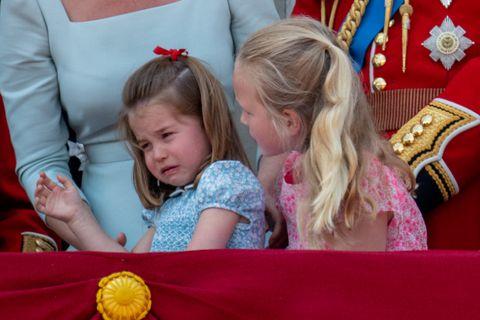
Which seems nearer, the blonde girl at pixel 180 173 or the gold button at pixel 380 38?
the blonde girl at pixel 180 173

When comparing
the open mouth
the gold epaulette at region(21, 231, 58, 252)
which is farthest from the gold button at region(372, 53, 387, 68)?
the gold epaulette at region(21, 231, 58, 252)

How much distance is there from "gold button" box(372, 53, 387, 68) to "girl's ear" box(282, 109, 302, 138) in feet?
1.12

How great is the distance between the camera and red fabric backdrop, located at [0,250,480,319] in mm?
1850

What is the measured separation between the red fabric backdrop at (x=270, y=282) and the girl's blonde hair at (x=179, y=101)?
46cm

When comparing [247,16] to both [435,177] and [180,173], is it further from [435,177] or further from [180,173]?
[435,177]

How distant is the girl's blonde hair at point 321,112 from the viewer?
81.7 inches

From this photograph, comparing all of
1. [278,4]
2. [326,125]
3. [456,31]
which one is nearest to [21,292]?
[326,125]

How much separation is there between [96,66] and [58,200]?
370 mm

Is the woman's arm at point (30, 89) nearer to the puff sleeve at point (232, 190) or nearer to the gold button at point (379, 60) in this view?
the puff sleeve at point (232, 190)

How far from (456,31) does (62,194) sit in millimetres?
853

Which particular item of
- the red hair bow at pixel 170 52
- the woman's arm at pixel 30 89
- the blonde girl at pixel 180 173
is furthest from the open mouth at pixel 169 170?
the woman's arm at pixel 30 89

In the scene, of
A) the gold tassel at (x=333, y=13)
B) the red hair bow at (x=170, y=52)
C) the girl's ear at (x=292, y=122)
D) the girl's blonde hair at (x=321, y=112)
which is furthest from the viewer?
the gold tassel at (x=333, y=13)

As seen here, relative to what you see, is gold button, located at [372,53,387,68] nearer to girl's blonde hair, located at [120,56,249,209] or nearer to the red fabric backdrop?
girl's blonde hair, located at [120,56,249,209]

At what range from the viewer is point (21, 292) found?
1841 millimetres
